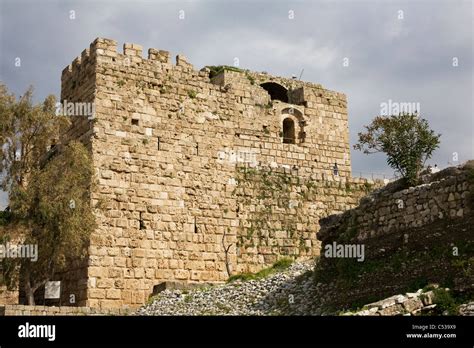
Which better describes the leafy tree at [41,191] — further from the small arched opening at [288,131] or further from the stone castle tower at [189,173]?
the small arched opening at [288,131]

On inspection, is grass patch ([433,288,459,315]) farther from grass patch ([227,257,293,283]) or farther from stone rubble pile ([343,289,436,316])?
grass patch ([227,257,293,283])

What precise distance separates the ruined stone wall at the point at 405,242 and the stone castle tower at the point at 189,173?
15.0ft

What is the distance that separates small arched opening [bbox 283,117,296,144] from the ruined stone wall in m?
7.16

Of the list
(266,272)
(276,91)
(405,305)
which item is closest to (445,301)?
(405,305)

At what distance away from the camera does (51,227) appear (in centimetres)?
1716

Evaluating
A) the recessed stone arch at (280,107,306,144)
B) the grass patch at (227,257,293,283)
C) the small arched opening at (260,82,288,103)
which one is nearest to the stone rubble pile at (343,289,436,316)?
the grass patch at (227,257,293,283)

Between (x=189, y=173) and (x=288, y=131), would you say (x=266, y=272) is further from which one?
(x=288, y=131)

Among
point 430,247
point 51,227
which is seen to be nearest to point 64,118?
point 51,227

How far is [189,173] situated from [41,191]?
16.2ft

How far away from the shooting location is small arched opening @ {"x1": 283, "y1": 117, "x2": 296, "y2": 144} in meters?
24.1

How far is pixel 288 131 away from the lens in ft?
79.8

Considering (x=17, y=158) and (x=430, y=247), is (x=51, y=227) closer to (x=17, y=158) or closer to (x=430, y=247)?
(x=17, y=158)

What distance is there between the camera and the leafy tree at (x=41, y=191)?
17.2m

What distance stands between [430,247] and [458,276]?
1128 mm
